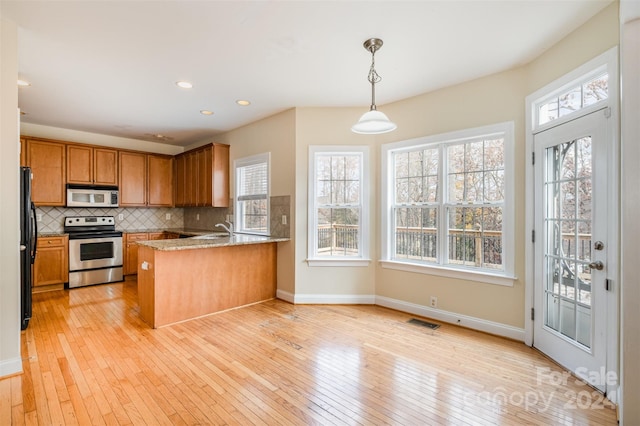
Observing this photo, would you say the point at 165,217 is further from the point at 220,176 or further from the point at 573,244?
the point at 573,244

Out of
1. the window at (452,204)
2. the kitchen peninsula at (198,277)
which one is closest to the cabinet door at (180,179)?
the kitchen peninsula at (198,277)

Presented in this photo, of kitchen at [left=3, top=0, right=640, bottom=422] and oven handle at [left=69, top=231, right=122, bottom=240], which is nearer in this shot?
kitchen at [left=3, top=0, right=640, bottom=422]

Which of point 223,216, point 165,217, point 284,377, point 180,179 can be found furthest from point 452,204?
point 165,217

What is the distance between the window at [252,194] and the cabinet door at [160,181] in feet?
6.49

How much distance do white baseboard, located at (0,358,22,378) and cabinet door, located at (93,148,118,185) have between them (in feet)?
12.4

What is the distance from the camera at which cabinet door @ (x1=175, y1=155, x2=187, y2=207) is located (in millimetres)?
6051

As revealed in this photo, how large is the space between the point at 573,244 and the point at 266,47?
9.85ft

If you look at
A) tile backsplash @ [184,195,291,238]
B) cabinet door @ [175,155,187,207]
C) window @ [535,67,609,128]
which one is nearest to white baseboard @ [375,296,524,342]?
tile backsplash @ [184,195,291,238]

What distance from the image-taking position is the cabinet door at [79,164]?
201 inches

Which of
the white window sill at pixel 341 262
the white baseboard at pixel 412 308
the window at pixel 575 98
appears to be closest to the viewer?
the window at pixel 575 98

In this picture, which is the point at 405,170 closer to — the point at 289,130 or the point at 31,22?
the point at 289,130

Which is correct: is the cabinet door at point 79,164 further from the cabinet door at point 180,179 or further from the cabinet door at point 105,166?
the cabinet door at point 180,179

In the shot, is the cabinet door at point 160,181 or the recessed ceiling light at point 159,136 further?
the cabinet door at point 160,181

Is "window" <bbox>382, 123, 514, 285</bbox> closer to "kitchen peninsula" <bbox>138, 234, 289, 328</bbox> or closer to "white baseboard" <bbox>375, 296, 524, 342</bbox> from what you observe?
"white baseboard" <bbox>375, 296, 524, 342</bbox>
